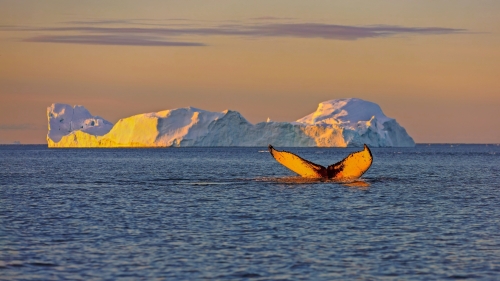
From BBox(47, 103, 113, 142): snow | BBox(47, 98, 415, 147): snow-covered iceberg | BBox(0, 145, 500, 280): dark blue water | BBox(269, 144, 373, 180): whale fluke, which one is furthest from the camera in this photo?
BBox(47, 103, 113, 142): snow

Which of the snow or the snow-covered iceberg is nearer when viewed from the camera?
the snow-covered iceberg

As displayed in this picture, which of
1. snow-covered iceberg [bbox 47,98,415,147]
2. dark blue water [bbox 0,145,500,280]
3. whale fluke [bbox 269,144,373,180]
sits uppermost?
snow-covered iceberg [bbox 47,98,415,147]

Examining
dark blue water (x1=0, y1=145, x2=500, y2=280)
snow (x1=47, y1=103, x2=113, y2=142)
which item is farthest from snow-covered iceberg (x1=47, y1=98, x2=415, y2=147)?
dark blue water (x1=0, y1=145, x2=500, y2=280)

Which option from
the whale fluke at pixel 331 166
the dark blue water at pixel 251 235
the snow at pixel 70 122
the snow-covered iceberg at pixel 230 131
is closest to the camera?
the dark blue water at pixel 251 235

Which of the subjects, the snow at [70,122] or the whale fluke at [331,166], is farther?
the snow at [70,122]

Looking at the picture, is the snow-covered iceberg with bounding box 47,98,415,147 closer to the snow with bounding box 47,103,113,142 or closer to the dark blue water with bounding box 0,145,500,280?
the snow with bounding box 47,103,113,142

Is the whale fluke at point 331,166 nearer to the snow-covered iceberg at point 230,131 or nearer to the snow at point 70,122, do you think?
the snow-covered iceberg at point 230,131

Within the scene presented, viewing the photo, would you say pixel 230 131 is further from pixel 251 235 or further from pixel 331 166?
pixel 251 235

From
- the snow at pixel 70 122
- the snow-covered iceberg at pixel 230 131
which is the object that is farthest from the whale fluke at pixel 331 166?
the snow at pixel 70 122

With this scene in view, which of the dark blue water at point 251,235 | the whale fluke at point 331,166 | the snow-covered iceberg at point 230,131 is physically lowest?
the dark blue water at point 251,235

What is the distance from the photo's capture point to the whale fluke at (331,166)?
34.1 meters

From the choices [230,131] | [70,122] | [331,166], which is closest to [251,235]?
[331,166]

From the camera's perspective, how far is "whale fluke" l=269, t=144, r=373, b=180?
112 ft

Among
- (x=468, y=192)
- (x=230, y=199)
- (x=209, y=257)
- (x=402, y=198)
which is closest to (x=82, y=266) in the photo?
(x=209, y=257)
